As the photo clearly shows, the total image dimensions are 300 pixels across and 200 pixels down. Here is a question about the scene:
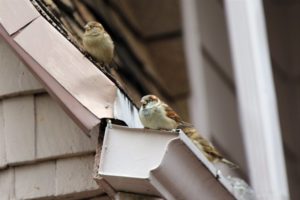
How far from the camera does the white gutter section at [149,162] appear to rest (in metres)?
3.93

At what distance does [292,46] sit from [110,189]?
4.27 metres

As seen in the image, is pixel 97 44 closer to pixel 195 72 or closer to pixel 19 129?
pixel 19 129

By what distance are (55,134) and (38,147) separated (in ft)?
0.27

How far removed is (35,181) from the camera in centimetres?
434

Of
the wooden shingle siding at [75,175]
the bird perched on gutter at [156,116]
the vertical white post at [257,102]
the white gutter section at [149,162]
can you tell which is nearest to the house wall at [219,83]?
the vertical white post at [257,102]

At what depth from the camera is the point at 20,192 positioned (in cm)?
434

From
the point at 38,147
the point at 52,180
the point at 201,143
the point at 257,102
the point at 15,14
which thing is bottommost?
the point at 201,143

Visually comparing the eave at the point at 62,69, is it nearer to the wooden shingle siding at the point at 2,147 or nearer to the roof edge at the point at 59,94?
the roof edge at the point at 59,94

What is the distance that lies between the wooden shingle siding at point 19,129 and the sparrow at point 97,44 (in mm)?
470

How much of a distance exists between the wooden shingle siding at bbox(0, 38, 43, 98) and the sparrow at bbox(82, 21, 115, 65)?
1.24 ft

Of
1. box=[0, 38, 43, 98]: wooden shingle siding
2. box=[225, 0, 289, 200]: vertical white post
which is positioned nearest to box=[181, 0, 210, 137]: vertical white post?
box=[225, 0, 289, 200]: vertical white post

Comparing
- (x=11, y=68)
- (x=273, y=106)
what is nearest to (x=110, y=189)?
(x=11, y=68)

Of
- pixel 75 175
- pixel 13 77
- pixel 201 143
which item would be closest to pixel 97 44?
pixel 13 77

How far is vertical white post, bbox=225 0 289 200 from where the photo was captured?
5.05m
